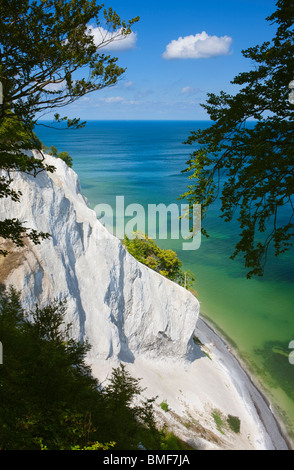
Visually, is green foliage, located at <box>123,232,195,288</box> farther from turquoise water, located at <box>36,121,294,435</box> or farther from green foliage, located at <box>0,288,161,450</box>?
green foliage, located at <box>0,288,161,450</box>

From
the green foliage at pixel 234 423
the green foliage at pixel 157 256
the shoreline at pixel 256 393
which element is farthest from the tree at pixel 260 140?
the green foliage at pixel 157 256

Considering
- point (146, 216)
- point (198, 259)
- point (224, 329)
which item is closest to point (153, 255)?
point (224, 329)

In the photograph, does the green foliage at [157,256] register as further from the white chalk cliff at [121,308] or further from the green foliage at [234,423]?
the green foliage at [234,423]

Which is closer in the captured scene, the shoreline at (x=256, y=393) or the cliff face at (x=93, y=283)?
the cliff face at (x=93, y=283)

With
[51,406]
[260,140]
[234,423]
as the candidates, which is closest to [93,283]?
[51,406]

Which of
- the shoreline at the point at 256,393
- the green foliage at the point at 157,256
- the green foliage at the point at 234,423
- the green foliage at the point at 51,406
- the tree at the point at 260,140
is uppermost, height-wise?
the tree at the point at 260,140
